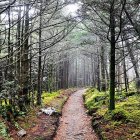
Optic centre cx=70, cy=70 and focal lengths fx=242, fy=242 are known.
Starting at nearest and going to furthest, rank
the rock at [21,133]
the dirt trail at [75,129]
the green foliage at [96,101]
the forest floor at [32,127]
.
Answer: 1. the forest floor at [32,127]
2. the rock at [21,133]
3. the dirt trail at [75,129]
4. the green foliage at [96,101]

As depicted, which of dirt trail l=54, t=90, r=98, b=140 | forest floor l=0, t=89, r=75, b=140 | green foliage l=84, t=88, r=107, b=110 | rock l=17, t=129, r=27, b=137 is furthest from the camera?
green foliage l=84, t=88, r=107, b=110

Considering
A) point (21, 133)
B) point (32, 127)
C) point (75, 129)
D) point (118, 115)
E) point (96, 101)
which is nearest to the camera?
point (21, 133)

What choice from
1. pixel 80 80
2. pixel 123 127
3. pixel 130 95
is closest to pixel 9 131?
pixel 123 127

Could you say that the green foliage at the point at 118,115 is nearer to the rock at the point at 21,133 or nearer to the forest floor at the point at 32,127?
the forest floor at the point at 32,127

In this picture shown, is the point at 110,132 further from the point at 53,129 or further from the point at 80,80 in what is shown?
the point at 80,80

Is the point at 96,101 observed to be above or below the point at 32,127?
above

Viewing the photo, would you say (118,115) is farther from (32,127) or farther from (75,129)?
(32,127)

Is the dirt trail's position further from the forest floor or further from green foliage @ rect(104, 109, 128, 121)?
green foliage @ rect(104, 109, 128, 121)

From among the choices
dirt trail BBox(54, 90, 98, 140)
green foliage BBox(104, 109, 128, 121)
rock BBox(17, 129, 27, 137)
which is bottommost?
dirt trail BBox(54, 90, 98, 140)

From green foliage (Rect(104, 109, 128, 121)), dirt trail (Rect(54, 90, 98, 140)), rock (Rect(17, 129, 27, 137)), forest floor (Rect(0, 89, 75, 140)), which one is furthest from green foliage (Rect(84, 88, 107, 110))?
rock (Rect(17, 129, 27, 137))

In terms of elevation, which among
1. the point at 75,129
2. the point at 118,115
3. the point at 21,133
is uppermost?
the point at 118,115

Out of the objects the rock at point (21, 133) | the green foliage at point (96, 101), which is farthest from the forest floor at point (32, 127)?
the green foliage at point (96, 101)

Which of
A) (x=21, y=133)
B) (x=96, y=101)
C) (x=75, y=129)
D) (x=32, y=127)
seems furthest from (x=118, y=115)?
(x=96, y=101)

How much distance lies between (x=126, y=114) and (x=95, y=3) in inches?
207
